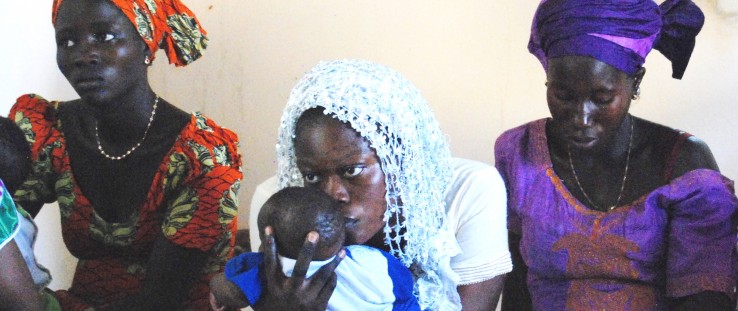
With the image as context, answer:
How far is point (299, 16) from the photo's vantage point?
2771mm

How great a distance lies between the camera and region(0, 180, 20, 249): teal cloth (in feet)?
4.99

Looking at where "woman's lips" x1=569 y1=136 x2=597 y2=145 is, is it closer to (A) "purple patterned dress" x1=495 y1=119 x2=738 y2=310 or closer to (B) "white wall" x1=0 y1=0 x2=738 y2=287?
(A) "purple patterned dress" x1=495 y1=119 x2=738 y2=310

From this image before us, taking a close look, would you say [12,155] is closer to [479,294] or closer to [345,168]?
[345,168]

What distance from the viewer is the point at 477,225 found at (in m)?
1.68

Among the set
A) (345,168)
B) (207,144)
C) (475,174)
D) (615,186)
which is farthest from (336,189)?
(615,186)

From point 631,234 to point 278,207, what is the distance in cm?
96

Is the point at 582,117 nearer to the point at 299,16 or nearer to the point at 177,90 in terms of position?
the point at 299,16

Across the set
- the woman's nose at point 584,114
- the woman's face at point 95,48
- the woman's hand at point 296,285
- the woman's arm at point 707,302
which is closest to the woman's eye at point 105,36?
the woman's face at point 95,48

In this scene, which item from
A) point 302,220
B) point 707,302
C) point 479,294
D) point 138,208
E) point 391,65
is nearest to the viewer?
point 302,220

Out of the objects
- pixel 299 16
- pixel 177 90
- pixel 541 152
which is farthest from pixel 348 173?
pixel 177 90

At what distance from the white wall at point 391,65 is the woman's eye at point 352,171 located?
120cm

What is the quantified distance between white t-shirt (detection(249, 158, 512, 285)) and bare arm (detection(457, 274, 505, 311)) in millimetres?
11

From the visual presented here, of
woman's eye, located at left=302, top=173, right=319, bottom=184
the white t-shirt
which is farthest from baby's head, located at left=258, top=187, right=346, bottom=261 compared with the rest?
the white t-shirt

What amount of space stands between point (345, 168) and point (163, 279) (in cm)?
66
